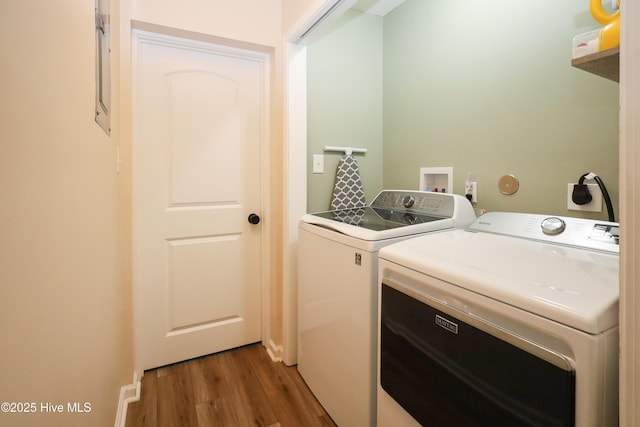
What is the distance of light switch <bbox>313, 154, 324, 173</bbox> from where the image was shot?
2.06 meters

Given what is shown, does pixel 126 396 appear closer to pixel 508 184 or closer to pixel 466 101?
pixel 508 184

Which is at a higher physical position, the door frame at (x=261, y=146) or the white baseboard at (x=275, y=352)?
the door frame at (x=261, y=146)

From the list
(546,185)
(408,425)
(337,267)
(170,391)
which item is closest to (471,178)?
(546,185)

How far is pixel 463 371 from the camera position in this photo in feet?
2.63

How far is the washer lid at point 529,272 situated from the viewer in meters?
0.61

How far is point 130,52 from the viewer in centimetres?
158

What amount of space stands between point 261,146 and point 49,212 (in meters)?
1.54

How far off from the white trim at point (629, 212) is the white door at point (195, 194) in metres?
1.82

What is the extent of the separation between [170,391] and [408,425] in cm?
137

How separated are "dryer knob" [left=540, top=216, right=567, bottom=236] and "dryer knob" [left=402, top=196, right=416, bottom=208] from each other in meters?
0.66

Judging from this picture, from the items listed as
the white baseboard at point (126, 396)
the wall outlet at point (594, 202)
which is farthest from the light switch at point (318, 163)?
the white baseboard at point (126, 396)

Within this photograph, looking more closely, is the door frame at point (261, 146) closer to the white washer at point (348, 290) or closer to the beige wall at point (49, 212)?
the white washer at point (348, 290)

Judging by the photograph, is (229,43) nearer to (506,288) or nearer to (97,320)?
(97,320)

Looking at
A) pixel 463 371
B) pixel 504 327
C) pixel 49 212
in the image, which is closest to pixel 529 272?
pixel 504 327
